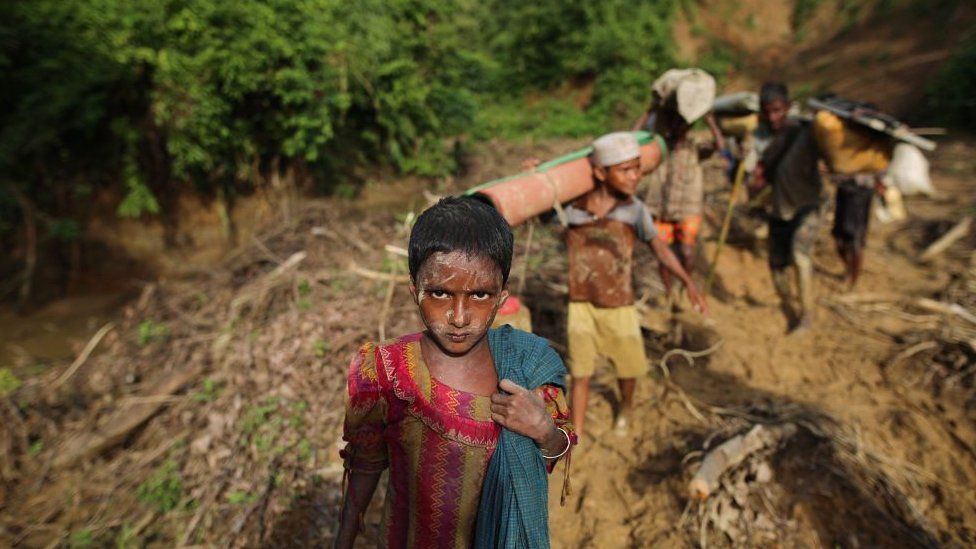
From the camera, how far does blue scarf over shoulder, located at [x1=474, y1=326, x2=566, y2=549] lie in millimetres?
1336

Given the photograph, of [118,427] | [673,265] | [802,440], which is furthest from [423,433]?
[118,427]

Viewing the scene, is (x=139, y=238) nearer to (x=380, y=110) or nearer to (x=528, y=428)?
(x=380, y=110)

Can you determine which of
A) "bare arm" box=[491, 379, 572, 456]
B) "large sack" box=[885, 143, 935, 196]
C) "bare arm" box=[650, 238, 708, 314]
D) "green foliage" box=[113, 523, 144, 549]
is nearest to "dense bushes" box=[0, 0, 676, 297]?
"green foliage" box=[113, 523, 144, 549]

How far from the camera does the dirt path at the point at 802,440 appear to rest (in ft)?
9.05

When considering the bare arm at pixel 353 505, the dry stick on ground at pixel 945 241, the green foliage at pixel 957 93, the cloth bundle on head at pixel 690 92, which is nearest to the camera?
the bare arm at pixel 353 505

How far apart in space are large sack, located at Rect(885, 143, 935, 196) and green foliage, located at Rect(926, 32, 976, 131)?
14.4 ft

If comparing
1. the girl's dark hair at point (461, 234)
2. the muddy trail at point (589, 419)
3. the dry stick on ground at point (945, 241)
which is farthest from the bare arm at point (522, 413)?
the dry stick on ground at point (945, 241)

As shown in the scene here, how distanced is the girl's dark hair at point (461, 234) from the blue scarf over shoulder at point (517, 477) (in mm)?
238

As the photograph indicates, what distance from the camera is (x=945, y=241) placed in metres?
5.90

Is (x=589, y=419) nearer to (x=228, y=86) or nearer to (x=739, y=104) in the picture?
(x=739, y=104)

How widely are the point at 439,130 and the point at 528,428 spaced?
8.21 metres

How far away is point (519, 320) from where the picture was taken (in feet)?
9.37

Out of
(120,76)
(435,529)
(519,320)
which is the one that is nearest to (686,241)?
(519,320)

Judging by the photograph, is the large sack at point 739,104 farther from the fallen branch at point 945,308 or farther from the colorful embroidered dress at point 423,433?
the colorful embroidered dress at point 423,433
